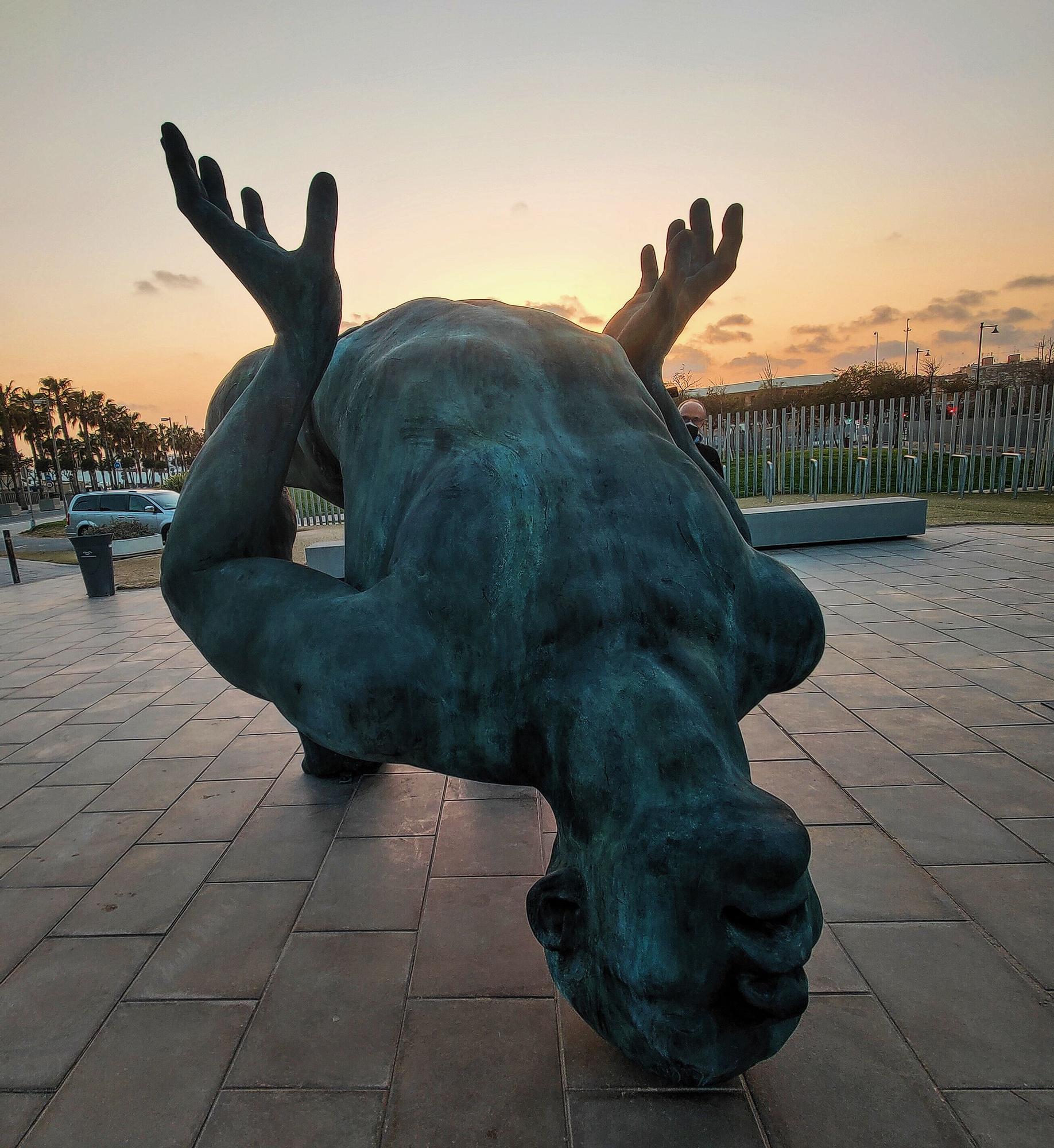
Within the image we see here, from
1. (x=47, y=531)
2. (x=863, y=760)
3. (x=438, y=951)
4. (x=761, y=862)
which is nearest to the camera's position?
(x=761, y=862)

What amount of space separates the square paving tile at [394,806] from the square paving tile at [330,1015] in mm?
778

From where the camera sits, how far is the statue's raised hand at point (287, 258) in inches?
81.9

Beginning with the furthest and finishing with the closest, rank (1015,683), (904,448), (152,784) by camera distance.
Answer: (904,448)
(1015,683)
(152,784)

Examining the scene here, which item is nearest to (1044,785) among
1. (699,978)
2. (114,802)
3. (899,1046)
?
(899,1046)

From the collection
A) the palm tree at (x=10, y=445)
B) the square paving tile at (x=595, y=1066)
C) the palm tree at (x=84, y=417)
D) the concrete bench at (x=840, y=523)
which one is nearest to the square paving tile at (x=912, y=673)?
the square paving tile at (x=595, y=1066)

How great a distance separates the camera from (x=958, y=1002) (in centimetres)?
215

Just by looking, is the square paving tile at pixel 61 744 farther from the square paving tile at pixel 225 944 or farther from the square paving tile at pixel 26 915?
the square paving tile at pixel 225 944

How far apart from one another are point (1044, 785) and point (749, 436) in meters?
17.2

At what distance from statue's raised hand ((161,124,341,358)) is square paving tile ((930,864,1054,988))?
286 cm

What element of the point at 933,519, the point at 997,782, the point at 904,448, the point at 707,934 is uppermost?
the point at 707,934

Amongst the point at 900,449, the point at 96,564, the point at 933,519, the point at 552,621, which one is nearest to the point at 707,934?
the point at 552,621

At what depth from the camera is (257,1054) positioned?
6.73 ft

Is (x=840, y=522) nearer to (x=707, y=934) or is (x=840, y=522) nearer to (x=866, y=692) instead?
(x=866, y=692)

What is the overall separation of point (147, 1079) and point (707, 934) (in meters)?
1.68
